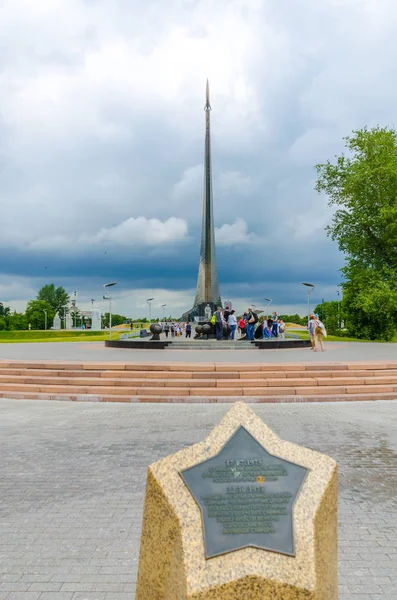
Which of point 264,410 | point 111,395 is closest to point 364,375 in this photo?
point 264,410

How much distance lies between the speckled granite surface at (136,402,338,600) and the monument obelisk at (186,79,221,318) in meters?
60.9

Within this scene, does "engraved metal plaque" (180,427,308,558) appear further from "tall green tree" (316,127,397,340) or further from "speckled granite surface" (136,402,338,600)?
"tall green tree" (316,127,397,340)

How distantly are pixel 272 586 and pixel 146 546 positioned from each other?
0.77m

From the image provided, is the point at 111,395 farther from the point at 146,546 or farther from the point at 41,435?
the point at 146,546

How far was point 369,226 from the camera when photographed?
31.4 m

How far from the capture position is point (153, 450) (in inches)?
257

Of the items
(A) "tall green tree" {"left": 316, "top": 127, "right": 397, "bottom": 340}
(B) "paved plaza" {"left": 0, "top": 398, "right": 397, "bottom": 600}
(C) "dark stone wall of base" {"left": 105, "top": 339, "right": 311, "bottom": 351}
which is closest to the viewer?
(B) "paved plaza" {"left": 0, "top": 398, "right": 397, "bottom": 600}

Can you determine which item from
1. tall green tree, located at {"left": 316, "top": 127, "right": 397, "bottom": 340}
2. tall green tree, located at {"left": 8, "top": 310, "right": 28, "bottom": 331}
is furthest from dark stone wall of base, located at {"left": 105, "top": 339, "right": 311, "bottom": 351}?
tall green tree, located at {"left": 8, "top": 310, "right": 28, "bottom": 331}

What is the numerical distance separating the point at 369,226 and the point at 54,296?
83067mm

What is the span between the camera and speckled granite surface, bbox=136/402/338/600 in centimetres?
248

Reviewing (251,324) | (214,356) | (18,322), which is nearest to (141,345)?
(251,324)

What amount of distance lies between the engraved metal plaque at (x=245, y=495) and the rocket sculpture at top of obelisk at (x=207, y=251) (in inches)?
2396

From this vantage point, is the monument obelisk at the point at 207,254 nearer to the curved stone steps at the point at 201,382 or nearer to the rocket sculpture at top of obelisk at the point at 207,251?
the rocket sculpture at top of obelisk at the point at 207,251

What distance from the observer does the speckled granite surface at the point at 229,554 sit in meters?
2.48
